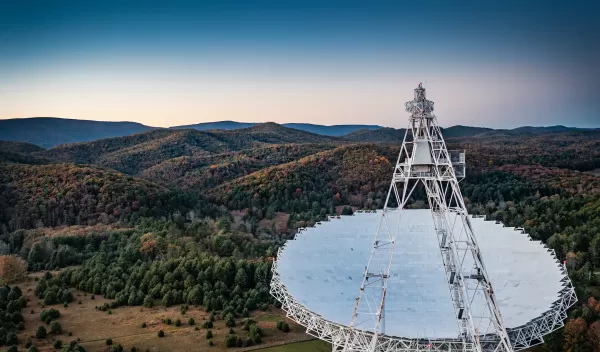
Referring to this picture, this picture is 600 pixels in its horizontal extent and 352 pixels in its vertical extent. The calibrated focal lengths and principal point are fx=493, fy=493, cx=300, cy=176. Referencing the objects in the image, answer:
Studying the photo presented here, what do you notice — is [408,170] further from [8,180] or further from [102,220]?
[8,180]

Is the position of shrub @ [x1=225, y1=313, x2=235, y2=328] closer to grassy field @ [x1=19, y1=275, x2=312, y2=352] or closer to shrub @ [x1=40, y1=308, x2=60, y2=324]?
grassy field @ [x1=19, y1=275, x2=312, y2=352]

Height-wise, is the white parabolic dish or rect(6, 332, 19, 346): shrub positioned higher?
the white parabolic dish

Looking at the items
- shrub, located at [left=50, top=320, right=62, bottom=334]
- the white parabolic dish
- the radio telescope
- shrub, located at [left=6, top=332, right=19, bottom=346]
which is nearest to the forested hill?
shrub, located at [left=50, top=320, right=62, bottom=334]

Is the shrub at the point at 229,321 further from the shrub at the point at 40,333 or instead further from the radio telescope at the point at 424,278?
the shrub at the point at 40,333

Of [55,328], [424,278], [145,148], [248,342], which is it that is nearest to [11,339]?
[55,328]

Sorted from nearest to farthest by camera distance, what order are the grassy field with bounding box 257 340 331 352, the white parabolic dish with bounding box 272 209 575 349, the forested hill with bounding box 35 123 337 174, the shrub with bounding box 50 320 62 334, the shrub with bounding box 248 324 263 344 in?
1. the white parabolic dish with bounding box 272 209 575 349
2. the grassy field with bounding box 257 340 331 352
3. the shrub with bounding box 248 324 263 344
4. the shrub with bounding box 50 320 62 334
5. the forested hill with bounding box 35 123 337 174

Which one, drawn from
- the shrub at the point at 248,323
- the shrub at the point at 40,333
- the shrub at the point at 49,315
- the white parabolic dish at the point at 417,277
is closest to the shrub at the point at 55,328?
the shrub at the point at 40,333
